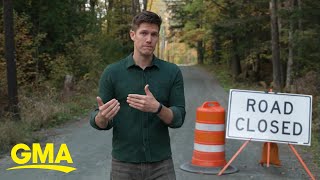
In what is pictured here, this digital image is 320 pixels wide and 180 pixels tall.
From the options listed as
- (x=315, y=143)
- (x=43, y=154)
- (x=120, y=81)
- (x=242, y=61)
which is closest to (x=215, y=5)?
(x=242, y=61)

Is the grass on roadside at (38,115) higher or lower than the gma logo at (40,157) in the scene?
higher

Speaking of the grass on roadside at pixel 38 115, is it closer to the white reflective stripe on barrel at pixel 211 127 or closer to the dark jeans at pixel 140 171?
the white reflective stripe on barrel at pixel 211 127

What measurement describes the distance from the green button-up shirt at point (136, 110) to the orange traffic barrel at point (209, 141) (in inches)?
207

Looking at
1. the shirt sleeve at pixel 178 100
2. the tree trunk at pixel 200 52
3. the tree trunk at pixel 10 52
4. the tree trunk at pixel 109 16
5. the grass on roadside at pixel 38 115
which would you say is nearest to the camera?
the shirt sleeve at pixel 178 100

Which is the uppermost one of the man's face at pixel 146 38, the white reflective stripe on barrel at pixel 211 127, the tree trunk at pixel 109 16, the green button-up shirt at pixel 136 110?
the tree trunk at pixel 109 16

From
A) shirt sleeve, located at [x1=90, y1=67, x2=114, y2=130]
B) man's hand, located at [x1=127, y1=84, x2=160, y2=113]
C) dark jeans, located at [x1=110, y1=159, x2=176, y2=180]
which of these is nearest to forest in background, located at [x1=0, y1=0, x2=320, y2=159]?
dark jeans, located at [x1=110, y1=159, x2=176, y2=180]

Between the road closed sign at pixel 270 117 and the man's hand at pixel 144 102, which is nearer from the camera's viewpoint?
the man's hand at pixel 144 102

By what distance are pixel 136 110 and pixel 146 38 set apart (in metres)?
0.48

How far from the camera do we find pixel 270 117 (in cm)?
832

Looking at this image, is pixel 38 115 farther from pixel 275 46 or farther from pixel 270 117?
pixel 275 46

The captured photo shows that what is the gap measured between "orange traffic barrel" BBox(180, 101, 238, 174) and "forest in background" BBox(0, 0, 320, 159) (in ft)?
14.4

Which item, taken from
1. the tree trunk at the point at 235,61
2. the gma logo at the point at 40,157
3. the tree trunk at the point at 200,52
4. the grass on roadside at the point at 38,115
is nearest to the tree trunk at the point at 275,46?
the tree trunk at the point at 235,61

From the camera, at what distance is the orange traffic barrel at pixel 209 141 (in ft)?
28.2

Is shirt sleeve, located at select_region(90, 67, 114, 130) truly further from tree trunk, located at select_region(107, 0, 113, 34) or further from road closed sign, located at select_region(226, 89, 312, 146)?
tree trunk, located at select_region(107, 0, 113, 34)
